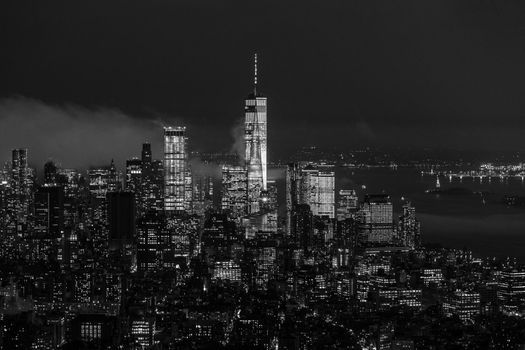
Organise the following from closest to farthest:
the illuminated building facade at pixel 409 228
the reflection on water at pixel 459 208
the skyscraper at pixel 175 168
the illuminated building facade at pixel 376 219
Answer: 1. the reflection on water at pixel 459 208
2. the illuminated building facade at pixel 409 228
3. the illuminated building facade at pixel 376 219
4. the skyscraper at pixel 175 168

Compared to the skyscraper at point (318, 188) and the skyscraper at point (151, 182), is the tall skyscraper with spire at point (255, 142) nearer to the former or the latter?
the skyscraper at point (318, 188)

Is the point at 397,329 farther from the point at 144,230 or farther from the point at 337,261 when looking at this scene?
the point at 144,230

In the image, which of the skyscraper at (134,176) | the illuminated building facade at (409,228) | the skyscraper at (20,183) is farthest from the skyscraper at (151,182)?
the illuminated building facade at (409,228)

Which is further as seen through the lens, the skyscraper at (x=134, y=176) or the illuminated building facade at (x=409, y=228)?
the skyscraper at (x=134, y=176)

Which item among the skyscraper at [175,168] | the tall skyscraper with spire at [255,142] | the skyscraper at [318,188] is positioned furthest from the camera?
the tall skyscraper with spire at [255,142]

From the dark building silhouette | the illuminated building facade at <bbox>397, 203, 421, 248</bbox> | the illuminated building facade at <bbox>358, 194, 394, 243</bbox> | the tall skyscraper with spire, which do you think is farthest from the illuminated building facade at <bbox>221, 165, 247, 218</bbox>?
the dark building silhouette

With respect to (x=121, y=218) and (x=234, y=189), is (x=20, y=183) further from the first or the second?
(x=234, y=189)

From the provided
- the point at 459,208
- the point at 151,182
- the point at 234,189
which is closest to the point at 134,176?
the point at 151,182
